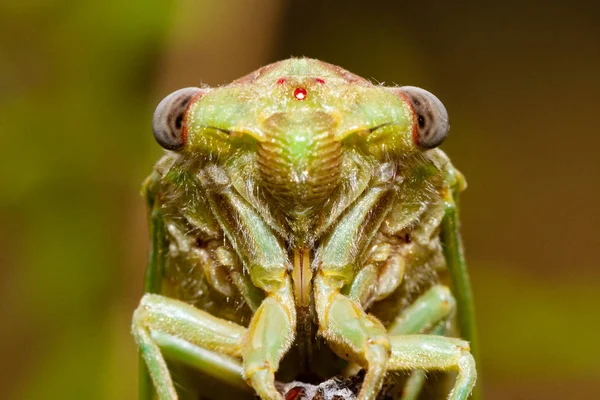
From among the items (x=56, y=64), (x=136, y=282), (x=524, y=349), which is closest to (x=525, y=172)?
(x=524, y=349)

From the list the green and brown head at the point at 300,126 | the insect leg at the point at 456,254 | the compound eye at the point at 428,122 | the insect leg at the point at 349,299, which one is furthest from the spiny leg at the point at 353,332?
the insect leg at the point at 456,254

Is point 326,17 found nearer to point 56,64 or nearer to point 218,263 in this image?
point 56,64

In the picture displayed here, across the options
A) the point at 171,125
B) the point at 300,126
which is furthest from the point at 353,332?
the point at 171,125

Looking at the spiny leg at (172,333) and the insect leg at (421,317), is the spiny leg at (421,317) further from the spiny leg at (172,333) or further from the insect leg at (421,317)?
the spiny leg at (172,333)

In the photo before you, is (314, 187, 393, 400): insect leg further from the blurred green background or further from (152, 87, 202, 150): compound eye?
the blurred green background

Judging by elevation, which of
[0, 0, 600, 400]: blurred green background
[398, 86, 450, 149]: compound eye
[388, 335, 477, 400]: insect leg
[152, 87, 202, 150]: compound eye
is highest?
[398, 86, 450, 149]: compound eye

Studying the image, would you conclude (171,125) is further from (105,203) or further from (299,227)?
(105,203)

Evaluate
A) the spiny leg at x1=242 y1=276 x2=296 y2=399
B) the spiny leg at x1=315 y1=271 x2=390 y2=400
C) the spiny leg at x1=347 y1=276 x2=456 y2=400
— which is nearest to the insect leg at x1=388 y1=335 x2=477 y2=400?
the spiny leg at x1=315 y1=271 x2=390 y2=400
